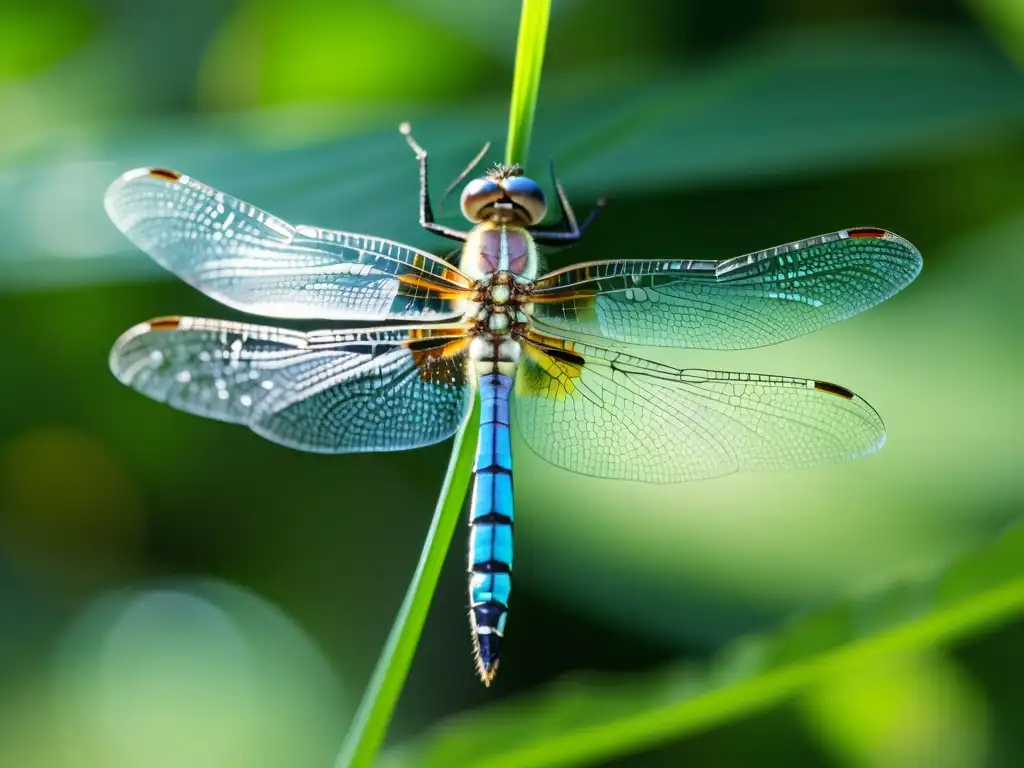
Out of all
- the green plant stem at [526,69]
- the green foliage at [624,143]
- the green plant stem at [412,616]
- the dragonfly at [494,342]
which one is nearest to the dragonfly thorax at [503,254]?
the dragonfly at [494,342]

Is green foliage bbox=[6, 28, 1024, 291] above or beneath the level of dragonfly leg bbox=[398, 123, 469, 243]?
above

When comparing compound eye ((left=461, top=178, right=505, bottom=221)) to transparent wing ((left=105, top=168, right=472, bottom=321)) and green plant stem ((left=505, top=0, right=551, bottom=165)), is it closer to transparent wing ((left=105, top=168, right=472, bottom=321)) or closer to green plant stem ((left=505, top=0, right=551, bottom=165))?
transparent wing ((left=105, top=168, right=472, bottom=321))

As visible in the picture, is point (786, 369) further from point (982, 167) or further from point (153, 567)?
point (153, 567)

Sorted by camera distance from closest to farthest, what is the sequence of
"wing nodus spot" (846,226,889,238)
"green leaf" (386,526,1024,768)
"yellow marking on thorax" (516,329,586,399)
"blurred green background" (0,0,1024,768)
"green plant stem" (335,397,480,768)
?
"green plant stem" (335,397,480,768) < "green leaf" (386,526,1024,768) < "wing nodus spot" (846,226,889,238) < "yellow marking on thorax" (516,329,586,399) < "blurred green background" (0,0,1024,768)

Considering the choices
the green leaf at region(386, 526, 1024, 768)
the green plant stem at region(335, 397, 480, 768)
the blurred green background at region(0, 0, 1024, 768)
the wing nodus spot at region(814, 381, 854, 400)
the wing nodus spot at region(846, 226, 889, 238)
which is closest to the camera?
the green plant stem at region(335, 397, 480, 768)

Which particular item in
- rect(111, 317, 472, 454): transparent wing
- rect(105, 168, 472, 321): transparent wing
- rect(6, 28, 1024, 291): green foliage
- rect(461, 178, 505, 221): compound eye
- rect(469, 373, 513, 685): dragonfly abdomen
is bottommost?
rect(469, 373, 513, 685): dragonfly abdomen

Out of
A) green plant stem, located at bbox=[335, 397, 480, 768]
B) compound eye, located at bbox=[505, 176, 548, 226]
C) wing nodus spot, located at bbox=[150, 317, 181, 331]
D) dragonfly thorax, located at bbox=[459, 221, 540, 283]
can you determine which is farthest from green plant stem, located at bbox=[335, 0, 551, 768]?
wing nodus spot, located at bbox=[150, 317, 181, 331]

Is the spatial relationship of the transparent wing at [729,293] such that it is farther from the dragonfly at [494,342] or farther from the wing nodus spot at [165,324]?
the wing nodus spot at [165,324]

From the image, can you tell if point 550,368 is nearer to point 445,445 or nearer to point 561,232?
point 561,232
